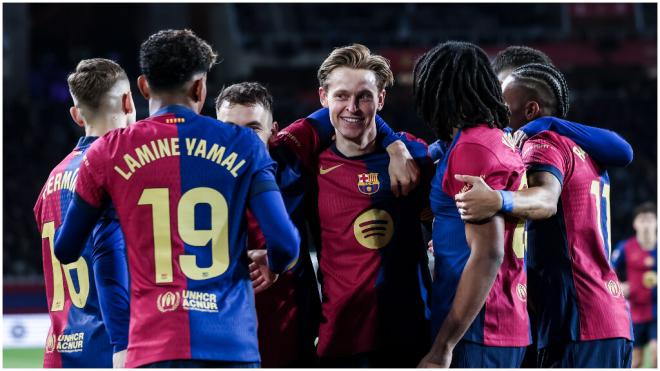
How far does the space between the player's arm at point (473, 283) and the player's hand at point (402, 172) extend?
50 cm

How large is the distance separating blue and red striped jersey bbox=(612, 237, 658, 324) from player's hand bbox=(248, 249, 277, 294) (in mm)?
7406

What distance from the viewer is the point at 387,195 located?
12.1 ft

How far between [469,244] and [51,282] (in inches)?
71.8

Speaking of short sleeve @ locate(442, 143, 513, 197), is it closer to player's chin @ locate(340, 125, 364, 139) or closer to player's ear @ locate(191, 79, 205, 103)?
player's chin @ locate(340, 125, 364, 139)

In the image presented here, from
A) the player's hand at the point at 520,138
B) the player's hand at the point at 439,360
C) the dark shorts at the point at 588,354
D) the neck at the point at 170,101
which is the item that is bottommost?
→ the dark shorts at the point at 588,354

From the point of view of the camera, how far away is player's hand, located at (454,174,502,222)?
119 inches

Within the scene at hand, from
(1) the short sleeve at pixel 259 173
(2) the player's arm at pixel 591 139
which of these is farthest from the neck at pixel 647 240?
(1) the short sleeve at pixel 259 173

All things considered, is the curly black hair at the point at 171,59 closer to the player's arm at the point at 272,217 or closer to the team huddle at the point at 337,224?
the team huddle at the point at 337,224

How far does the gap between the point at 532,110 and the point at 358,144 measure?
0.76 m

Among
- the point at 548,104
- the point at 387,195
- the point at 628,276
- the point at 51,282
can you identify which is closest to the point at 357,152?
the point at 387,195

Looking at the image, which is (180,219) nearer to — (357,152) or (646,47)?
(357,152)

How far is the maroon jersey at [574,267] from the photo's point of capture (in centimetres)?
365

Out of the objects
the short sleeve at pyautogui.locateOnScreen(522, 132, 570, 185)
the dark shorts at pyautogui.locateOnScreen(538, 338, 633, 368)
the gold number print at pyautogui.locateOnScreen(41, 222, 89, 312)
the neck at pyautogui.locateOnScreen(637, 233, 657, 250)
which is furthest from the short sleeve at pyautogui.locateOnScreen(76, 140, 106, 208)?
the neck at pyautogui.locateOnScreen(637, 233, 657, 250)

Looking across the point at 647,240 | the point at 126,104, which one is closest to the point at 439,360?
the point at 126,104
